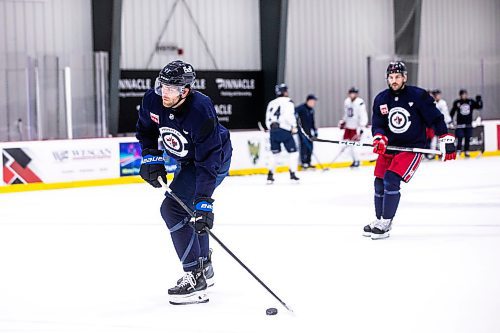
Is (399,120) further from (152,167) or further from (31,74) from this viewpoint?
(31,74)

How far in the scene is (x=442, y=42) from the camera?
1845 cm

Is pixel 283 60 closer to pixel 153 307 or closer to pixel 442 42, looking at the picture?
pixel 442 42

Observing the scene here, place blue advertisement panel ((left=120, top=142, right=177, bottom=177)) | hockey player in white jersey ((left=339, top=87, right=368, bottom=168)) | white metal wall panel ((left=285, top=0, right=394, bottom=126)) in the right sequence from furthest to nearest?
1. white metal wall panel ((left=285, top=0, right=394, bottom=126))
2. hockey player in white jersey ((left=339, top=87, right=368, bottom=168))
3. blue advertisement panel ((left=120, top=142, right=177, bottom=177))

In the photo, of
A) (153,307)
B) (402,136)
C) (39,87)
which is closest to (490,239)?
(402,136)

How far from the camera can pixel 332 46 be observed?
16.9 m

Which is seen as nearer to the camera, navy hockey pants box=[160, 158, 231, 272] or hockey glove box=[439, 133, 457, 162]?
navy hockey pants box=[160, 158, 231, 272]

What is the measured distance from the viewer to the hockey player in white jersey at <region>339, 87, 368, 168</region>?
13.7 metres

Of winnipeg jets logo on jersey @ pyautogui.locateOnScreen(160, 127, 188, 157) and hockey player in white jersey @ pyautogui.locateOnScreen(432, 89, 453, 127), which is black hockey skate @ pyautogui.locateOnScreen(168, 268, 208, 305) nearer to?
winnipeg jets logo on jersey @ pyautogui.locateOnScreen(160, 127, 188, 157)

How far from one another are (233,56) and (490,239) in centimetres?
1036

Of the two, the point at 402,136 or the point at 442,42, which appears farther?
the point at 442,42

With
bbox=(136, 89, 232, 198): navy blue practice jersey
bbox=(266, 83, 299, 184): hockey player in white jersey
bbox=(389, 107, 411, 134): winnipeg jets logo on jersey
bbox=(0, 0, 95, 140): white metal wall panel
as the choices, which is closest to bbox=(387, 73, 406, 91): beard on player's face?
bbox=(389, 107, 411, 134): winnipeg jets logo on jersey

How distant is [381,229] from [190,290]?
232cm

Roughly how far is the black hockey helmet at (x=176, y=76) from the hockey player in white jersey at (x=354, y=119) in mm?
10033

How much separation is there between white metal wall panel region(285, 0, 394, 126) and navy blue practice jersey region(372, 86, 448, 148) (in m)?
10.1
